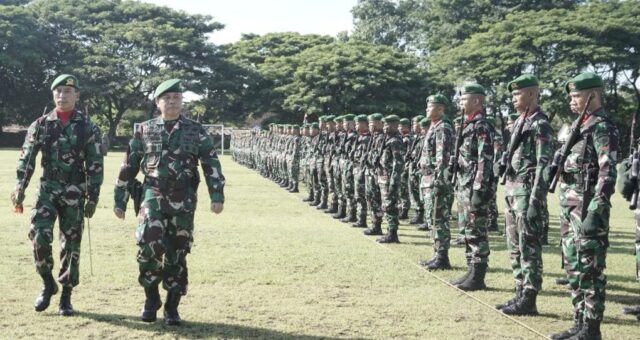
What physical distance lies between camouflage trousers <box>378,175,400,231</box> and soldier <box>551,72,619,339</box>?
498 centimetres

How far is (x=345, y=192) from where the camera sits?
13422 millimetres

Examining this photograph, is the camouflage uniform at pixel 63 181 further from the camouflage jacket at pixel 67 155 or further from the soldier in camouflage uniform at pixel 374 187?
the soldier in camouflage uniform at pixel 374 187

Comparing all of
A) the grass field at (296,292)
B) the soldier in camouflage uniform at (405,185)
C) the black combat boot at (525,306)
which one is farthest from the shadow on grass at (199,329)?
the soldier in camouflage uniform at (405,185)

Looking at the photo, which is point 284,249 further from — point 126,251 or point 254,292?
point 254,292

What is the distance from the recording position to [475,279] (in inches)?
290

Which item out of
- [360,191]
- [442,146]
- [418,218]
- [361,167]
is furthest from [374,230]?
[442,146]

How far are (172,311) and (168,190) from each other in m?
1.01

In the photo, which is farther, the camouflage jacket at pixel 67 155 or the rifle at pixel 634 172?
the camouflage jacket at pixel 67 155

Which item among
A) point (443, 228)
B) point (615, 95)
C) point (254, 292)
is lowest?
point (254, 292)

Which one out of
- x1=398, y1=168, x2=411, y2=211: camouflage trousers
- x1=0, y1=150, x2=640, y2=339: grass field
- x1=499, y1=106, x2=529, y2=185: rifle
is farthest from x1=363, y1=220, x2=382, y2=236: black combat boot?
x1=499, y1=106, x2=529, y2=185: rifle

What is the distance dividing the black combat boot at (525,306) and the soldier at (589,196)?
2.21 feet

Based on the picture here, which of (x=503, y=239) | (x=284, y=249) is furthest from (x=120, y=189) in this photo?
(x=503, y=239)

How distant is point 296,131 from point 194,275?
12.9m

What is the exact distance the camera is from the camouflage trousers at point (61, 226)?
5938 millimetres
